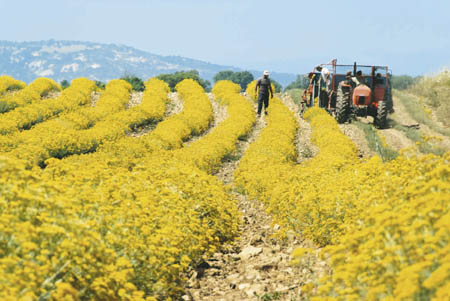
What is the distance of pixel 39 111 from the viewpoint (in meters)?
23.8

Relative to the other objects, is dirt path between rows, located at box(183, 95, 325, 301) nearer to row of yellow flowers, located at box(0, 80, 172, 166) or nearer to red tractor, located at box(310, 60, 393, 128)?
row of yellow flowers, located at box(0, 80, 172, 166)

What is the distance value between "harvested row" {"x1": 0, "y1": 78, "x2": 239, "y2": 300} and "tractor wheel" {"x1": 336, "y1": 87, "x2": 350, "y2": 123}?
16316mm

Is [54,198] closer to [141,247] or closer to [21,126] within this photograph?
[141,247]

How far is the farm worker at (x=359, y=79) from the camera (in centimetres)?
2248

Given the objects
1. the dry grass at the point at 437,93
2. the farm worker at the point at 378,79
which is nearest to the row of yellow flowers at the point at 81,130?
the farm worker at the point at 378,79

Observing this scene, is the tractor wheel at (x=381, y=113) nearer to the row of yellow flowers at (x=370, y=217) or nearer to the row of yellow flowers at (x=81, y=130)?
the row of yellow flowers at (x=370, y=217)

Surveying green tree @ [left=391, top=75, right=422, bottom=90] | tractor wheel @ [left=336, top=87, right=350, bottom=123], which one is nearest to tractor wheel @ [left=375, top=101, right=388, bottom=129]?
tractor wheel @ [left=336, top=87, right=350, bottom=123]

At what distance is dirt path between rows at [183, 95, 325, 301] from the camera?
20.3 ft

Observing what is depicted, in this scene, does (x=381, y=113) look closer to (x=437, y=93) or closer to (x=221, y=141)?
(x=221, y=141)

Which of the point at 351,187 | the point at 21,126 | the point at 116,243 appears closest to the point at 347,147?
the point at 351,187

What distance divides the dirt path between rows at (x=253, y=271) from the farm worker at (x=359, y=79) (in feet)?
48.5

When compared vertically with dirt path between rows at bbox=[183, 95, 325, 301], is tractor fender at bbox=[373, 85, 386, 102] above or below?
above

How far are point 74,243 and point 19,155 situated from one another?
1090 cm

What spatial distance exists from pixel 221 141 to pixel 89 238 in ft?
44.5
